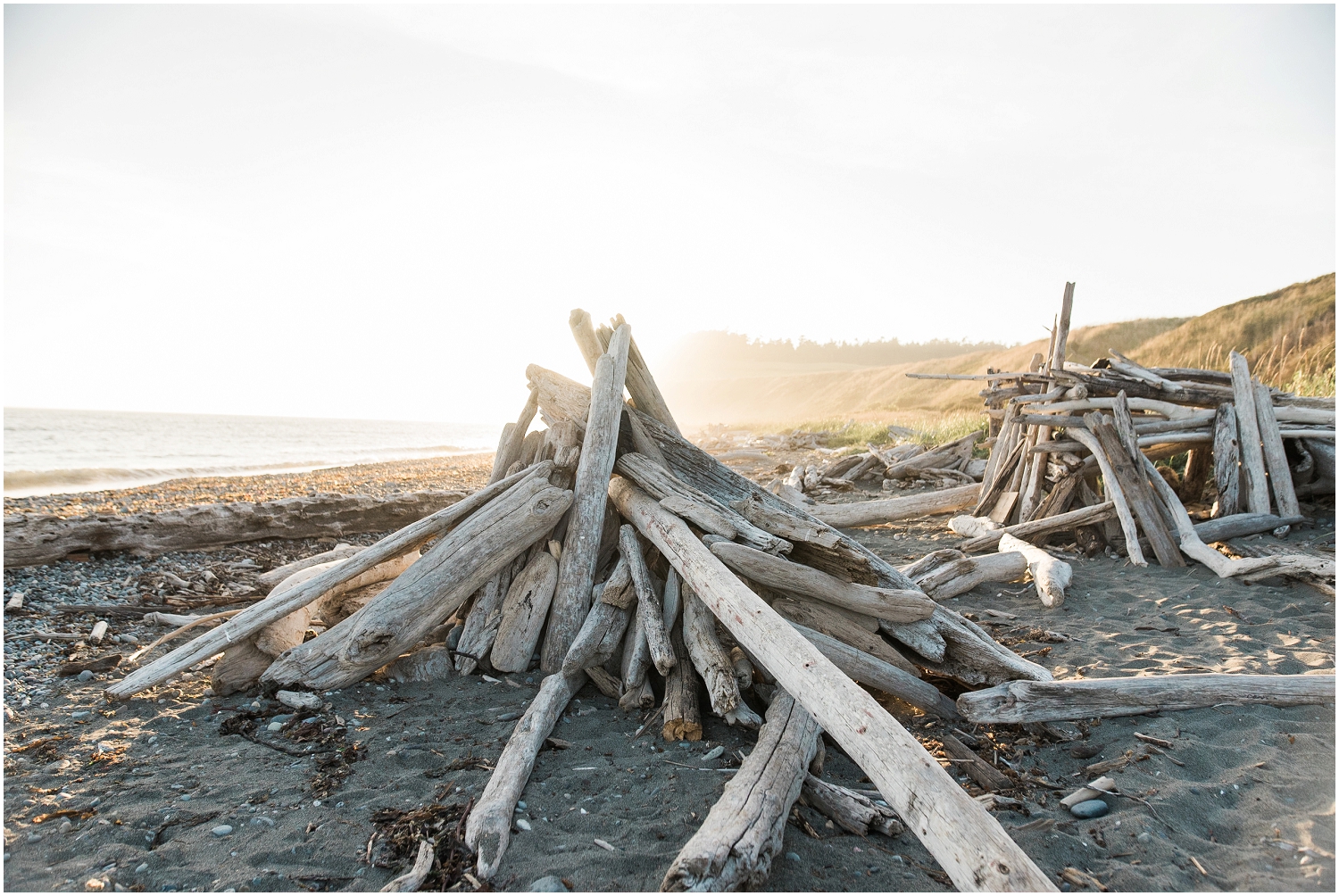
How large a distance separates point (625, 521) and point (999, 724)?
2.87 metres

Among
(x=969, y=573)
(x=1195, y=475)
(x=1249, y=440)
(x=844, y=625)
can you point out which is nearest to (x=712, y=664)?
(x=844, y=625)

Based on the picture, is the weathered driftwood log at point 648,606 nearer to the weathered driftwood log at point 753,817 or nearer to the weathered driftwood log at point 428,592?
the weathered driftwood log at point 428,592

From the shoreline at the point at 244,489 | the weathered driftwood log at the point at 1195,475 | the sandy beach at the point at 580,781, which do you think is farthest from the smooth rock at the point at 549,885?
the weathered driftwood log at the point at 1195,475

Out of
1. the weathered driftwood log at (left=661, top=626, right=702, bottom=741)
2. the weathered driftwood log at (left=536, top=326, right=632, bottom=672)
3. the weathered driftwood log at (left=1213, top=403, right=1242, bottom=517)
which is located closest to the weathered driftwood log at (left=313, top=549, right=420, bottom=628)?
the weathered driftwood log at (left=536, top=326, right=632, bottom=672)

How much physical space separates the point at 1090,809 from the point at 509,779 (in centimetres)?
250

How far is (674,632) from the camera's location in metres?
4.18

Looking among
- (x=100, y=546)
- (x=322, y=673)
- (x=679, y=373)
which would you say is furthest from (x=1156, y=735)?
(x=679, y=373)

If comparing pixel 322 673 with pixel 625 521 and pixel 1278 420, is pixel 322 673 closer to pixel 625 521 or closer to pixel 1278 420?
pixel 625 521

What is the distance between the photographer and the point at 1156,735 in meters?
3.31

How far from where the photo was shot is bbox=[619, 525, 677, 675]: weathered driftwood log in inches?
148

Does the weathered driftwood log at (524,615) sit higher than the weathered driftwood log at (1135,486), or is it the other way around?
the weathered driftwood log at (1135,486)

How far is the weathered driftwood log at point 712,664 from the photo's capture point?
338 cm

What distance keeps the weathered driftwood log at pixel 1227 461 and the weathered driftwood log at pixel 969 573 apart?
251cm

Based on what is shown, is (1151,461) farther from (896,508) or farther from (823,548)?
(823,548)
